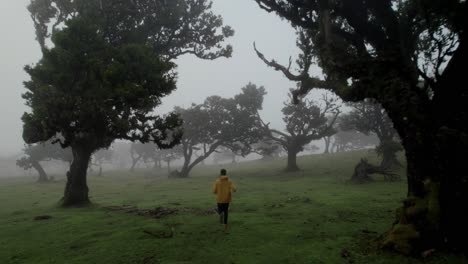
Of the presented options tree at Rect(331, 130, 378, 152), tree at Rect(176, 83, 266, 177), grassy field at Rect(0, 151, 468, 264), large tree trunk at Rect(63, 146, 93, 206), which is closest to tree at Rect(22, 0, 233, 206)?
large tree trunk at Rect(63, 146, 93, 206)

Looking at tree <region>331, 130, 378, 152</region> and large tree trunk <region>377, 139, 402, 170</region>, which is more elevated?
tree <region>331, 130, 378, 152</region>

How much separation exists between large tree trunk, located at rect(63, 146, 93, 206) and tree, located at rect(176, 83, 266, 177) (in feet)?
108

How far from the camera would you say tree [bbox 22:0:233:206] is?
2064cm

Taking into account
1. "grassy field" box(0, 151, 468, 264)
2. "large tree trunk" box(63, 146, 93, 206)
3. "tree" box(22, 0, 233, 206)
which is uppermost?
"tree" box(22, 0, 233, 206)

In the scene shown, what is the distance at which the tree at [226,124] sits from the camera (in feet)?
192

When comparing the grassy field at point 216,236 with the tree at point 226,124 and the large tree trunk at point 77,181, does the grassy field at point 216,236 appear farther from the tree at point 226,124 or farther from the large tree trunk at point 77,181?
the tree at point 226,124

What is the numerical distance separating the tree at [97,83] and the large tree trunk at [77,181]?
7 cm

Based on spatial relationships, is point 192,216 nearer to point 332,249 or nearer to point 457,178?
point 332,249

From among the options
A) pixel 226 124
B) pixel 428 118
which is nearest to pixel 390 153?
pixel 226 124

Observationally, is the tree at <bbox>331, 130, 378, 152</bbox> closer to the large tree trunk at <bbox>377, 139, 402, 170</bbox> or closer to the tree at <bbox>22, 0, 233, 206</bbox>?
the large tree trunk at <bbox>377, 139, 402, 170</bbox>

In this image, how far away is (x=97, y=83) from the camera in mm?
21656

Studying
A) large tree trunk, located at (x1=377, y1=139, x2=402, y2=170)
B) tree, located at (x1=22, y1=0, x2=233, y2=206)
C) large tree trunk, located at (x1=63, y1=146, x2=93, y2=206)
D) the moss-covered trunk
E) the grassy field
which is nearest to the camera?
the moss-covered trunk

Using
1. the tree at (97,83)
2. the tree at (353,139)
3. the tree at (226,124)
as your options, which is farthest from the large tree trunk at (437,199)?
the tree at (353,139)

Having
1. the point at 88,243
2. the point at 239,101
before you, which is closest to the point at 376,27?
the point at 88,243
